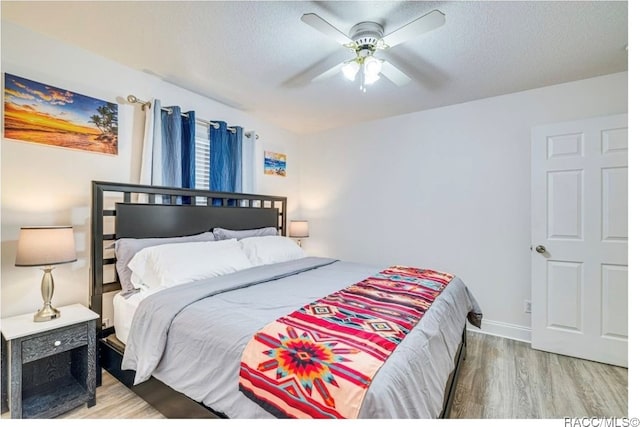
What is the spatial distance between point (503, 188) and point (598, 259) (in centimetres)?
97

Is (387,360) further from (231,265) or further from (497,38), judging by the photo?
(497,38)

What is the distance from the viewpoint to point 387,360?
3.74 feet

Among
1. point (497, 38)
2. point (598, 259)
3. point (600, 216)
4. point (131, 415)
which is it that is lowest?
point (131, 415)

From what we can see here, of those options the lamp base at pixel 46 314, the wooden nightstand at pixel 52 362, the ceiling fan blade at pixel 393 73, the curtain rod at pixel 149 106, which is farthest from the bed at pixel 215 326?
the ceiling fan blade at pixel 393 73

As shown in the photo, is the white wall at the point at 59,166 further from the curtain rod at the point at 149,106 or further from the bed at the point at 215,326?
the bed at the point at 215,326

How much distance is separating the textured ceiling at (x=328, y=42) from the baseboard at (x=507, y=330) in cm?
238

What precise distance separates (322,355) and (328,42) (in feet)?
6.71

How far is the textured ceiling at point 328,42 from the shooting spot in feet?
5.85

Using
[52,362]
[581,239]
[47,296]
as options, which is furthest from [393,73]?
[52,362]

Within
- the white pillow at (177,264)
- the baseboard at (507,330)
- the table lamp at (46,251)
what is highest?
the table lamp at (46,251)

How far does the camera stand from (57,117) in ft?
6.95

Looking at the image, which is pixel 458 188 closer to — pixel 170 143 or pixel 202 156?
pixel 202 156
